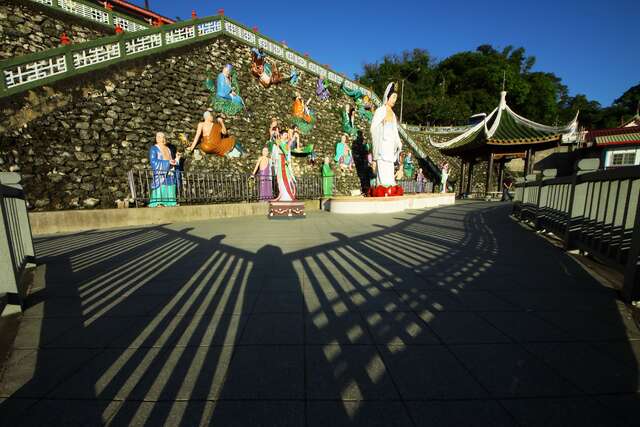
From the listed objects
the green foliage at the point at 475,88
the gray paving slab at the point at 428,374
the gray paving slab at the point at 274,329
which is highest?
the green foliage at the point at 475,88

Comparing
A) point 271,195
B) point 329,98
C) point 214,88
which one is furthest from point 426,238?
point 329,98

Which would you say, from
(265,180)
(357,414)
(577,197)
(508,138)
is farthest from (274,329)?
(508,138)

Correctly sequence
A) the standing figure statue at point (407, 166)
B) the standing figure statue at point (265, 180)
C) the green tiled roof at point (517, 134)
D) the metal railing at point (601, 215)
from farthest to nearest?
the standing figure statue at point (407, 166) → the green tiled roof at point (517, 134) → the standing figure statue at point (265, 180) → the metal railing at point (601, 215)

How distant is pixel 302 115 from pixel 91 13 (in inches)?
413

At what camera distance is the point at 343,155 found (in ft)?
59.5

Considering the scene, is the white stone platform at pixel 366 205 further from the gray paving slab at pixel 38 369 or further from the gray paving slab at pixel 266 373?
the gray paving slab at pixel 38 369

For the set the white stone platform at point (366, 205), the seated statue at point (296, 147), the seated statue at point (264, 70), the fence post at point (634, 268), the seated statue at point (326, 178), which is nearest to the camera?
the fence post at point (634, 268)

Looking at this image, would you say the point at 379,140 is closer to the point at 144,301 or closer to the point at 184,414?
the point at 144,301

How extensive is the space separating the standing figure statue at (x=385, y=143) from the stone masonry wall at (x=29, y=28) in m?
12.1

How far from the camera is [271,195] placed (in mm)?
10742

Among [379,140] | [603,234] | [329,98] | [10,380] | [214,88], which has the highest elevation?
[329,98]

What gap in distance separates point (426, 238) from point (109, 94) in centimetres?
1113

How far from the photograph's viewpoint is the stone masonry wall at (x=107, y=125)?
7.12 metres

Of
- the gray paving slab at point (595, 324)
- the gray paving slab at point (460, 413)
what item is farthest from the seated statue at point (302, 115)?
the gray paving slab at point (460, 413)
